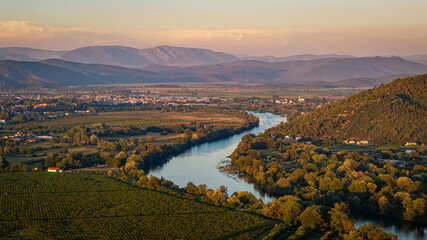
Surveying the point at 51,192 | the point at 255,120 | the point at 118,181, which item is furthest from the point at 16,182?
the point at 255,120

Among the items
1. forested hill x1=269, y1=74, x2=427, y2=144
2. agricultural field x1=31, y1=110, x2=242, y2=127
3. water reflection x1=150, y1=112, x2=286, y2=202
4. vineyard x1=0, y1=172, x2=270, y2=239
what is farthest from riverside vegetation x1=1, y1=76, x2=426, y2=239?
agricultural field x1=31, y1=110, x2=242, y2=127

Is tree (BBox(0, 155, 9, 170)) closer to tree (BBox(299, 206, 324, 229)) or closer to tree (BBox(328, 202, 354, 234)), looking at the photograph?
tree (BBox(299, 206, 324, 229))

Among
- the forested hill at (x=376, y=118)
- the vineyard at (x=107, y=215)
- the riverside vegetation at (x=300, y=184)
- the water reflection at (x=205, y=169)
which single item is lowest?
the water reflection at (x=205, y=169)

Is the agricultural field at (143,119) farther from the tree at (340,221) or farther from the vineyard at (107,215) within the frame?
the tree at (340,221)

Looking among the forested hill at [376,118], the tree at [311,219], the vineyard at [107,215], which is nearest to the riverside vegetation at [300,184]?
the tree at [311,219]

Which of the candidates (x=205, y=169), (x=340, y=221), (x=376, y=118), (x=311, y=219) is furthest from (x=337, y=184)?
(x=376, y=118)

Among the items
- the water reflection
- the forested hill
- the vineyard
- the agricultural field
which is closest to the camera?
the vineyard
